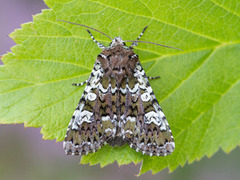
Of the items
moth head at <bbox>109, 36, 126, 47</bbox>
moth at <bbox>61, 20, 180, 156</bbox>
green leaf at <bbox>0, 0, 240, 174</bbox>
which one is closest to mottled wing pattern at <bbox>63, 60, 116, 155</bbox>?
moth at <bbox>61, 20, 180, 156</bbox>

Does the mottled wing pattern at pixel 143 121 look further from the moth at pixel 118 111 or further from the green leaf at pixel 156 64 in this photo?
the green leaf at pixel 156 64

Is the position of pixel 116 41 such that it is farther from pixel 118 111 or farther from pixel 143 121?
pixel 143 121

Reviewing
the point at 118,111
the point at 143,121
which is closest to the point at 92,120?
the point at 118,111

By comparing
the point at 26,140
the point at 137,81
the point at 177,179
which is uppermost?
the point at 137,81

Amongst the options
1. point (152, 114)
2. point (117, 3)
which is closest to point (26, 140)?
point (152, 114)

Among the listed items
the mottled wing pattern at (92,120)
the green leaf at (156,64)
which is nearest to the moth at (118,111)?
the mottled wing pattern at (92,120)

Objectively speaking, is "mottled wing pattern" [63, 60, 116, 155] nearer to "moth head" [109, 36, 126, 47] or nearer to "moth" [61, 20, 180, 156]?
"moth" [61, 20, 180, 156]

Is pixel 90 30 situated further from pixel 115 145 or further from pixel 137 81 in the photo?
pixel 115 145
